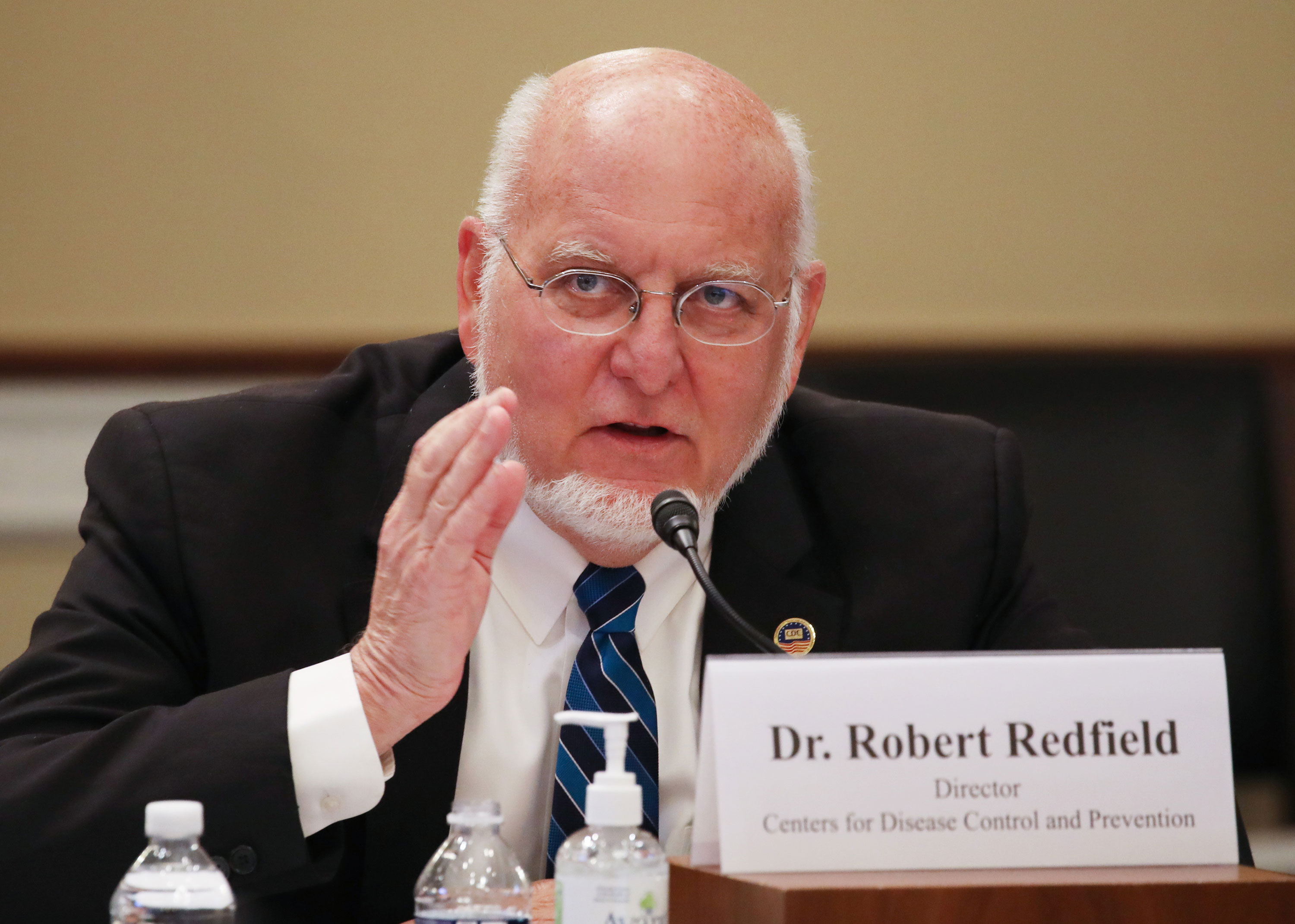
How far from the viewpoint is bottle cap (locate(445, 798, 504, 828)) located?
1.07m

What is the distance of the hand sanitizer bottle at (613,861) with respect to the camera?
93 cm

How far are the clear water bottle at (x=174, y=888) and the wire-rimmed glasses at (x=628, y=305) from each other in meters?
0.84

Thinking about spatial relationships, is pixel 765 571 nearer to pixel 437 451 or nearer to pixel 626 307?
pixel 626 307

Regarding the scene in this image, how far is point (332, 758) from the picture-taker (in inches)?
51.6

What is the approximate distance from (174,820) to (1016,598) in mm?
1389

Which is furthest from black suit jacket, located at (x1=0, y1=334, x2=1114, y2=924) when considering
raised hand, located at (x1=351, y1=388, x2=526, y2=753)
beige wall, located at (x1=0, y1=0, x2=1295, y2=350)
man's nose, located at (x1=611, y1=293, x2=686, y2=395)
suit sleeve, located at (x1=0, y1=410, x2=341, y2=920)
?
beige wall, located at (x1=0, y1=0, x2=1295, y2=350)

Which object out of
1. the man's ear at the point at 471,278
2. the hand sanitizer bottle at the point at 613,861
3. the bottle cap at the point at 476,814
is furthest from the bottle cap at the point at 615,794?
the man's ear at the point at 471,278

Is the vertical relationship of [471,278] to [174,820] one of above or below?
above

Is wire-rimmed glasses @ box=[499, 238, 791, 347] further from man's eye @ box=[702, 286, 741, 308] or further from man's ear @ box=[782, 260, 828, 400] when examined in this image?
man's ear @ box=[782, 260, 828, 400]

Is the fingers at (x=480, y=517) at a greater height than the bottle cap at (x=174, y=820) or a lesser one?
greater

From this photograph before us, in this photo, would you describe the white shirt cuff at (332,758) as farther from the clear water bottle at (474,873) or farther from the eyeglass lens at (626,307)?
the eyeglass lens at (626,307)

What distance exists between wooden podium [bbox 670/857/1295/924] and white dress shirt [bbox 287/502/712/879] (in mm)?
711

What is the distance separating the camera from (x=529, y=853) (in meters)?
1.68

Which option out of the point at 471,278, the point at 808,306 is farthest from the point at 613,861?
the point at 808,306
